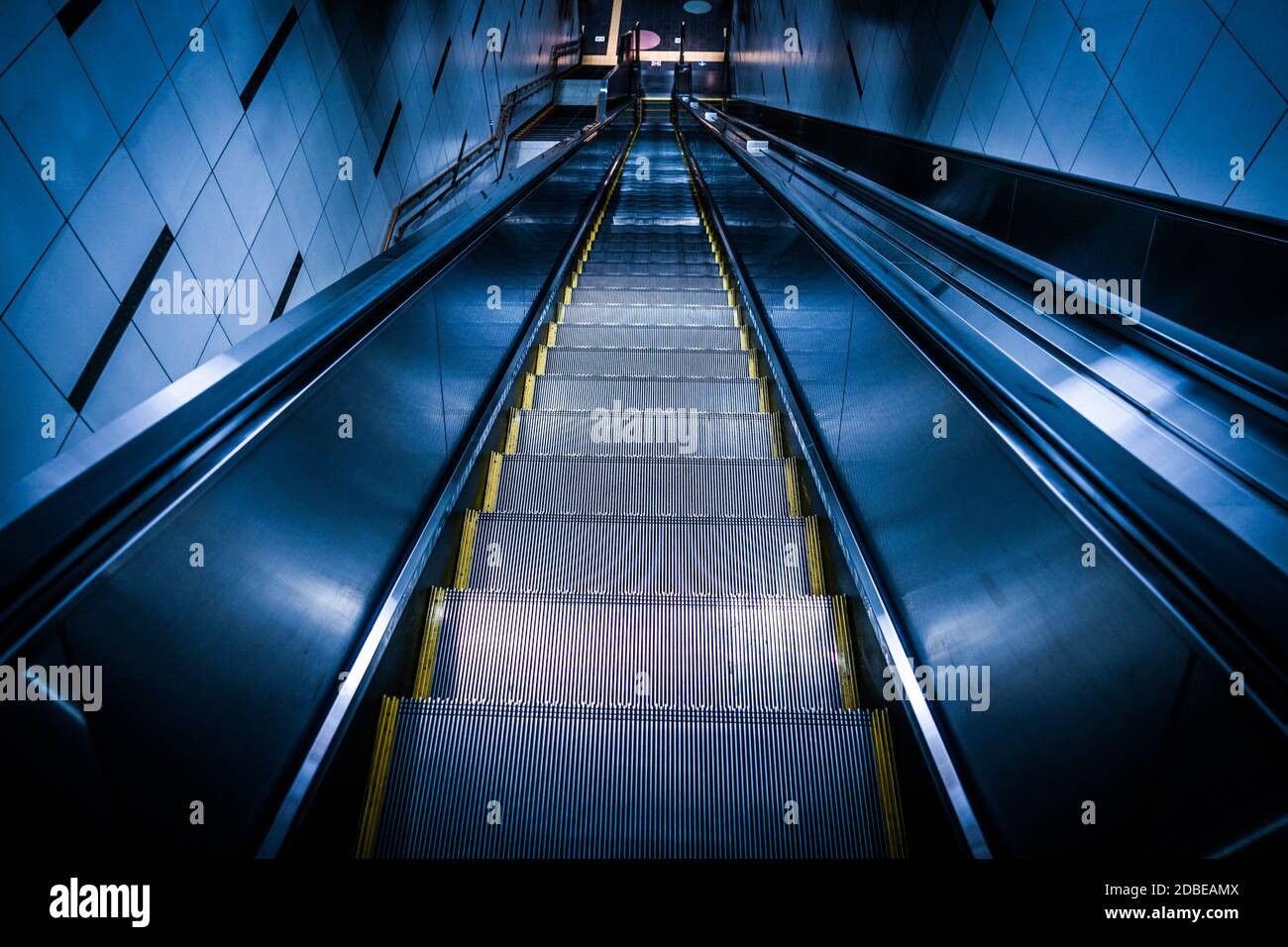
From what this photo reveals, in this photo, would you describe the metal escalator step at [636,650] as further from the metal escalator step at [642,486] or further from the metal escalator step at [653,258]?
the metal escalator step at [653,258]

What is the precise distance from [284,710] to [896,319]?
1761 mm

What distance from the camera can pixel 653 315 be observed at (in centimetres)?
492

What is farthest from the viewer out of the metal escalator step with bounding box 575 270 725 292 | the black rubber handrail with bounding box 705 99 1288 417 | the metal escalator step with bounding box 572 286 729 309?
the metal escalator step with bounding box 575 270 725 292

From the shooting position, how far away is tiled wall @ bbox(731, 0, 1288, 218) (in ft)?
12.0

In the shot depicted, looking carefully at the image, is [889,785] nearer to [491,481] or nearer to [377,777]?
[377,777]

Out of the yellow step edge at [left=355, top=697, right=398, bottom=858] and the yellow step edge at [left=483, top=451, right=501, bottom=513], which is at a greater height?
the yellow step edge at [left=483, top=451, right=501, bottom=513]

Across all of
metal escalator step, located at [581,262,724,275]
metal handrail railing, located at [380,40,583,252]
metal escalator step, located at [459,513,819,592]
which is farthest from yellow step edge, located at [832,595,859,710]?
metal handrail railing, located at [380,40,583,252]

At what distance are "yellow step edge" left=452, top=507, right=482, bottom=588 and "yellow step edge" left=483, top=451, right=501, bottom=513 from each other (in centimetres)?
32

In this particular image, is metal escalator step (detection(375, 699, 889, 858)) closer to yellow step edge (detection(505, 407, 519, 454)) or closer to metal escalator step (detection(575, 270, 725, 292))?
yellow step edge (detection(505, 407, 519, 454))

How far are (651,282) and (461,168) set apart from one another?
634 cm

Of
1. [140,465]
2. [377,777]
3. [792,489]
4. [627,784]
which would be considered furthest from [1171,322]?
[140,465]

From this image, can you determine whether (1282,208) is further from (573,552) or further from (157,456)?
(157,456)
